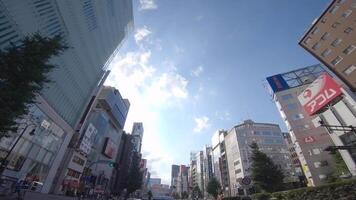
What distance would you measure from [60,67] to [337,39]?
48.6 meters

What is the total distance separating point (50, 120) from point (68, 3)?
2224 centimetres

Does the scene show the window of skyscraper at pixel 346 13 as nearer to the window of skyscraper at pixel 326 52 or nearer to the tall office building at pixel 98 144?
the window of skyscraper at pixel 326 52

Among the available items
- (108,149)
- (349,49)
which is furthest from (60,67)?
(349,49)

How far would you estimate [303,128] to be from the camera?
44.4 m

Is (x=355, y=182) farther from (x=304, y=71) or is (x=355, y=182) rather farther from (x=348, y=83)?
(x=304, y=71)

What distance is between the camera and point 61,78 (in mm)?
35969

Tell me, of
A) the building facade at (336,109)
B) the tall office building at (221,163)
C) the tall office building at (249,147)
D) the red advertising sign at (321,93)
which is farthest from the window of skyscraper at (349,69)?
the tall office building at (221,163)

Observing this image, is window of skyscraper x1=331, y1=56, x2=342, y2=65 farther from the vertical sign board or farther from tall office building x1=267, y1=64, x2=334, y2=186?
the vertical sign board

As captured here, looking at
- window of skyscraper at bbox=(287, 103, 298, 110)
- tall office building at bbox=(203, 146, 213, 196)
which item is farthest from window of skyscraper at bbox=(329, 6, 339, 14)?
tall office building at bbox=(203, 146, 213, 196)

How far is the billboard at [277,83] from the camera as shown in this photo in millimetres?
53066

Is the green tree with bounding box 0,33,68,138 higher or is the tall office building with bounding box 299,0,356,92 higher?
the tall office building with bounding box 299,0,356,92

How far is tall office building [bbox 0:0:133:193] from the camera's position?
83.3 ft

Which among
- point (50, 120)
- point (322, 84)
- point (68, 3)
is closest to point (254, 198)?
point (322, 84)

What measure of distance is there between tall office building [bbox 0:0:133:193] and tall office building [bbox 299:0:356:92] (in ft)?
120
